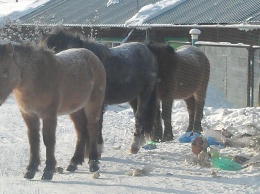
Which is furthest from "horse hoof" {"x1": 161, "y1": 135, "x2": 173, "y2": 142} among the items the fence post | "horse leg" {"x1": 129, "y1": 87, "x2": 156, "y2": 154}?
the fence post

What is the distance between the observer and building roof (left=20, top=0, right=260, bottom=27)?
60.6 ft

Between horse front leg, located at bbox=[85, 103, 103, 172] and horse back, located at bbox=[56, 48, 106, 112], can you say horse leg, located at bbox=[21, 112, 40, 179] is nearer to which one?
horse back, located at bbox=[56, 48, 106, 112]

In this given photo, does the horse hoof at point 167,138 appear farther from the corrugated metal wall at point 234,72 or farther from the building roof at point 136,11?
the building roof at point 136,11

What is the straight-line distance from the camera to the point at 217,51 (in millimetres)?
15836

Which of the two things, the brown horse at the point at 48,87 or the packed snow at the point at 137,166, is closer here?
the packed snow at the point at 137,166

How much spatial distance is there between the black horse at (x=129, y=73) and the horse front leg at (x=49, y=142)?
165 cm

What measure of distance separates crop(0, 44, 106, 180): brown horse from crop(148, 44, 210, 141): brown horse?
2.76 metres

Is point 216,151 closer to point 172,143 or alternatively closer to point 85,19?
point 172,143

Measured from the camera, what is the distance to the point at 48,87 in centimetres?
698

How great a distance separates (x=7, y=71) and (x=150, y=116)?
149 inches

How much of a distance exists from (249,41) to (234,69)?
2.38m

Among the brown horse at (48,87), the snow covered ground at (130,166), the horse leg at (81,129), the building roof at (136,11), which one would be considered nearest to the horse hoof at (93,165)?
the brown horse at (48,87)

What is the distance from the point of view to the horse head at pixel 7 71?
21.5 ft

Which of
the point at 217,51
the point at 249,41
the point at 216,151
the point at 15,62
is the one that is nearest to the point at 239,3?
the point at 249,41
